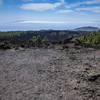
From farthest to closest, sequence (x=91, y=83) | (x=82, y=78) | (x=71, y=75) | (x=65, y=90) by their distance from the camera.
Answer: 1. (x=71, y=75)
2. (x=82, y=78)
3. (x=91, y=83)
4. (x=65, y=90)

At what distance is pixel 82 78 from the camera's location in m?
10.6

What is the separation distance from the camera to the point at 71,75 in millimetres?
11438

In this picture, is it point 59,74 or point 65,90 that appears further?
point 59,74

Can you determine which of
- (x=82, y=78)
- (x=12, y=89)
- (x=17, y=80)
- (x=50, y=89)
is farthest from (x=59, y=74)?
(x=12, y=89)

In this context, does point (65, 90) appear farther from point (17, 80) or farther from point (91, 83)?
point (17, 80)

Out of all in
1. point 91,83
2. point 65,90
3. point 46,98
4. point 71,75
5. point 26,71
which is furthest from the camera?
point 26,71

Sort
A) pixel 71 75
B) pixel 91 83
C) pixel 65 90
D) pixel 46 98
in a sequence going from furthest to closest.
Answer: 1. pixel 71 75
2. pixel 91 83
3. pixel 65 90
4. pixel 46 98

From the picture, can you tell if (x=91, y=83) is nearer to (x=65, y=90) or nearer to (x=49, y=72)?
(x=65, y=90)

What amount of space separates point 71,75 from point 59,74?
1.04 metres

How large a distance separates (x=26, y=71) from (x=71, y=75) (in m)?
4.17

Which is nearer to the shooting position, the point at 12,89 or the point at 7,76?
the point at 12,89

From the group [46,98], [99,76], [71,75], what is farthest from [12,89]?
[99,76]

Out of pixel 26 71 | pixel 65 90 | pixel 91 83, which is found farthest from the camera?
pixel 26 71

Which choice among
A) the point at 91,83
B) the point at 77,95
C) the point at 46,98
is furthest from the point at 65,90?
→ the point at 91,83
